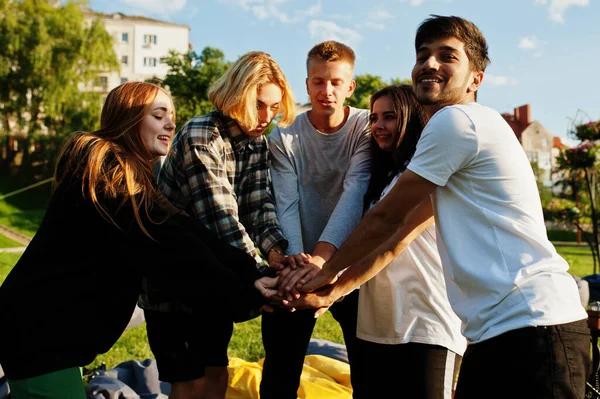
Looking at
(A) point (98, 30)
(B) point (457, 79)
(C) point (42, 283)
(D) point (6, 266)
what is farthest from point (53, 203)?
(A) point (98, 30)

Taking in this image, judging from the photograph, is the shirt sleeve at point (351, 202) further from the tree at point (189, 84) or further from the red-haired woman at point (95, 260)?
the tree at point (189, 84)

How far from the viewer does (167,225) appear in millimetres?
2410

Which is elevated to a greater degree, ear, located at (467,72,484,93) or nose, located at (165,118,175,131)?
ear, located at (467,72,484,93)

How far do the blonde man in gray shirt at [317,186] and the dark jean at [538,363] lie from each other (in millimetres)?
1267

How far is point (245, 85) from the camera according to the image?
9.64ft

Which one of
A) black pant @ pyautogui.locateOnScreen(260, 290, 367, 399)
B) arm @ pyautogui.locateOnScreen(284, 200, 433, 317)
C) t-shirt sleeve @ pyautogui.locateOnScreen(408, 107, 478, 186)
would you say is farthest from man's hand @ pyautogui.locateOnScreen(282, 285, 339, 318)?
t-shirt sleeve @ pyautogui.locateOnScreen(408, 107, 478, 186)

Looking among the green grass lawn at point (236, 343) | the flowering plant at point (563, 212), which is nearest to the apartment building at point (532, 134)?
the flowering plant at point (563, 212)

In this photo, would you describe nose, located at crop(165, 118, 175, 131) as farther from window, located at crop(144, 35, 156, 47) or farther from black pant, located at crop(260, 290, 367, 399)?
window, located at crop(144, 35, 156, 47)

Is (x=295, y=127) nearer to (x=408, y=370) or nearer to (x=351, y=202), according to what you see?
(x=351, y=202)

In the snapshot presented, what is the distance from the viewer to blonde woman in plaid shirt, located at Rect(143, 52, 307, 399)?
2.89m

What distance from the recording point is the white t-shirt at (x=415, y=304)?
271 cm

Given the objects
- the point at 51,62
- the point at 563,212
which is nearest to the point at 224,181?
the point at 563,212

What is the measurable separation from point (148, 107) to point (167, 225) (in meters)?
0.53

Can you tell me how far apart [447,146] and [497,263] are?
40 cm
